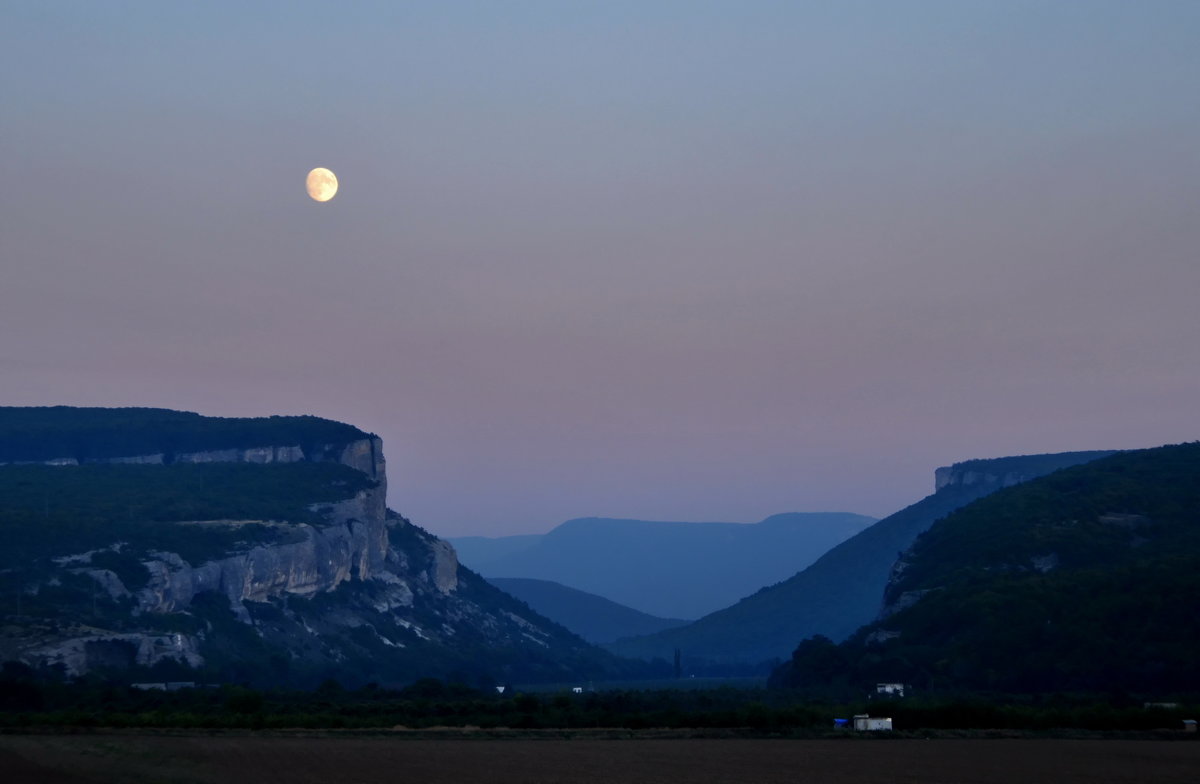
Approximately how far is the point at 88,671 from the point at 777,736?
218 feet

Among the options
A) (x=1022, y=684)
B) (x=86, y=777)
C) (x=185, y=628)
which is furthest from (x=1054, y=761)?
(x=185, y=628)

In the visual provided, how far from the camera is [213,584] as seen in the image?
493ft

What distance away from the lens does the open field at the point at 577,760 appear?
4800 cm

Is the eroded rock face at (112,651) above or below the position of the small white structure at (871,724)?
above

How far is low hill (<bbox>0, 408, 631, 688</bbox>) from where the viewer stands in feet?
403

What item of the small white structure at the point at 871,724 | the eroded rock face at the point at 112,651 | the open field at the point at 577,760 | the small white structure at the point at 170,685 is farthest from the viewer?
the eroded rock face at the point at 112,651

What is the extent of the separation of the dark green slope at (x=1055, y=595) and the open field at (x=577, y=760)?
38.2 meters

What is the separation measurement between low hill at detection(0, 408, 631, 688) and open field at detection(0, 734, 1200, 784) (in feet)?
184

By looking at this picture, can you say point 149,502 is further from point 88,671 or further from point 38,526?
point 88,671

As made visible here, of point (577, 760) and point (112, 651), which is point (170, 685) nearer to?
point (112, 651)

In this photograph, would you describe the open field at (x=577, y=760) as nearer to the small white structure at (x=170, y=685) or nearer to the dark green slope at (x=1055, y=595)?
the dark green slope at (x=1055, y=595)

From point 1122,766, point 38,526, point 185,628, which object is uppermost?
point 38,526

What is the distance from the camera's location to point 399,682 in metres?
153

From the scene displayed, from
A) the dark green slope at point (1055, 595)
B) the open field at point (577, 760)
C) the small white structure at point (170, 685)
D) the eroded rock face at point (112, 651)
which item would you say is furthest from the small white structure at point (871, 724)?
the eroded rock face at point (112, 651)
